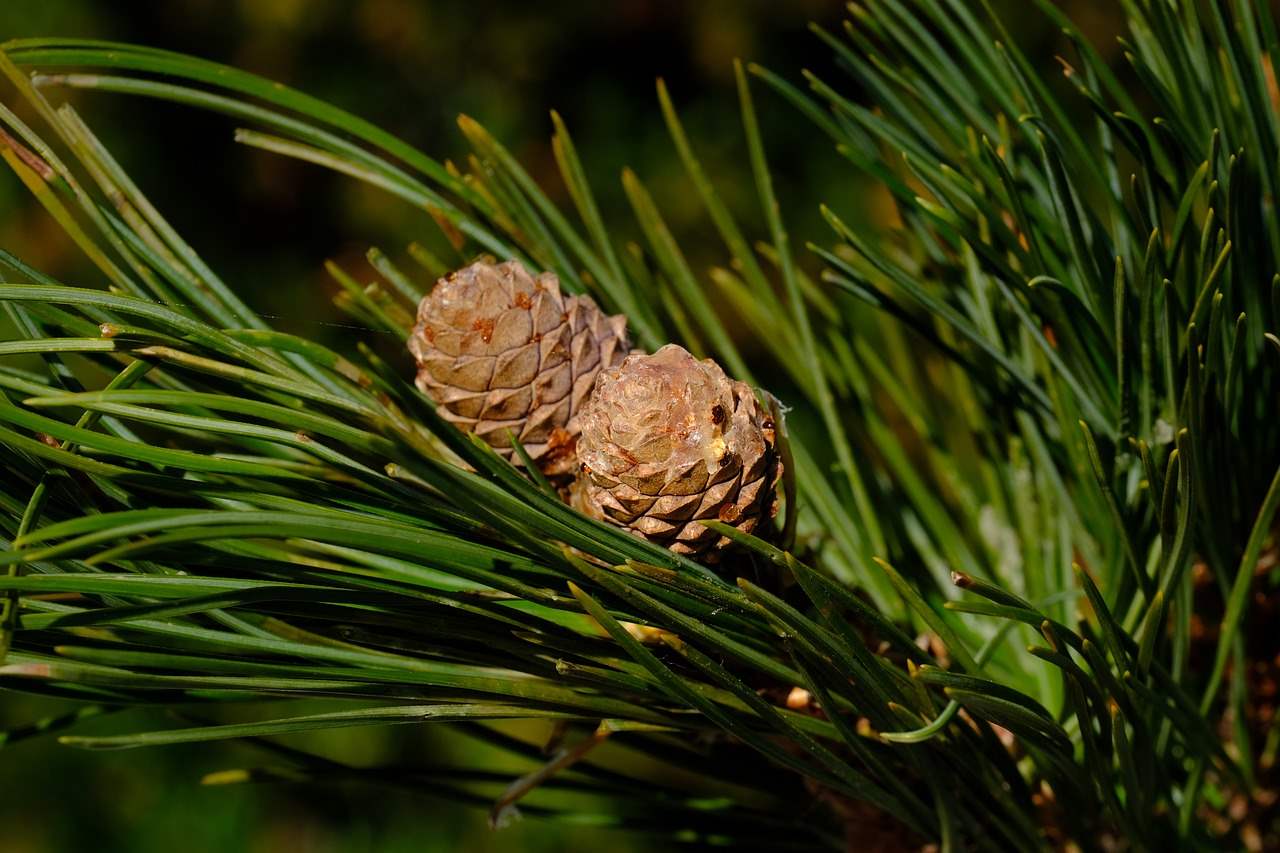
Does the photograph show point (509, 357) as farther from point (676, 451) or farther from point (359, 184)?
point (359, 184)

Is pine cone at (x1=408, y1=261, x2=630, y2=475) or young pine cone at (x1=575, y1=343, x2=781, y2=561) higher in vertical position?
pine cone at (x1=408, y1=261, x2=630, y2=475)

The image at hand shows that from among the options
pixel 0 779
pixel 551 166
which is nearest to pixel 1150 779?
pixel 551 166

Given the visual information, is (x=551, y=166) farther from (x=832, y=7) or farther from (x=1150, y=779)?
(x=1150, y=779)

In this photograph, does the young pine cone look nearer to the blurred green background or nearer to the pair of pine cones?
the pair of pine cones

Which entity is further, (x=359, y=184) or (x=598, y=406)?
(x=359, y=184)

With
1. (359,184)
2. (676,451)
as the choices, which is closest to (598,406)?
(676,451)

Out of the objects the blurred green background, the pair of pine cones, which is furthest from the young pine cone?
the blurred green background
